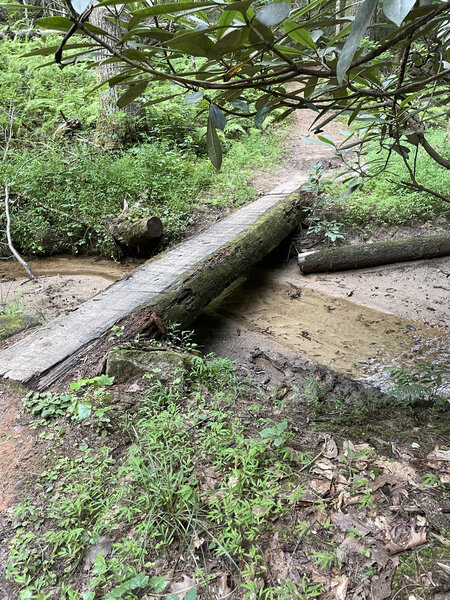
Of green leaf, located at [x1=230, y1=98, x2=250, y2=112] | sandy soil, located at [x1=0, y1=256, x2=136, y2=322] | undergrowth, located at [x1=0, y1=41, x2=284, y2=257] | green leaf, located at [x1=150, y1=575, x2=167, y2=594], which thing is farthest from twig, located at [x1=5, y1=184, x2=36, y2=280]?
green leaf, located at [x1=150, y1=575, x2=167, y2=594]

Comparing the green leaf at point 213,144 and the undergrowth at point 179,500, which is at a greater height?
the green leaf at point 213,144

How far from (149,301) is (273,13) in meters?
2.56

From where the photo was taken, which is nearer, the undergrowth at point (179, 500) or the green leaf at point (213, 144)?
the green leaf at point (213, 144)

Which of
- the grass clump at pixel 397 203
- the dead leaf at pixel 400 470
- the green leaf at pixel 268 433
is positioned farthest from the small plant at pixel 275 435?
the grass clump at pixel 397 203

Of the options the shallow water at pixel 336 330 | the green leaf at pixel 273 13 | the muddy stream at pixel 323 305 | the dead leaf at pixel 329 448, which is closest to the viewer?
the green leaf at pixel 273 13

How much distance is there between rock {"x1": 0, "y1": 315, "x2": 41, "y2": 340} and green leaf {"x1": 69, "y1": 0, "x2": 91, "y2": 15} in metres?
2.92

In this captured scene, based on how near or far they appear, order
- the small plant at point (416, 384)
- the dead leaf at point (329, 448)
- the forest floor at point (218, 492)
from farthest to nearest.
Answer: the small plant at point (416, 384) → the dead leaf at point (329, 448) → the forest floor at point (218, 492)

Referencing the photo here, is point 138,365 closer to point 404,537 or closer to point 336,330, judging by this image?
point 404,537

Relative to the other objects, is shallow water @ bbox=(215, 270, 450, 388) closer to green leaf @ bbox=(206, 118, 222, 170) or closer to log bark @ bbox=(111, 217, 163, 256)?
log bark @ bbox=(111, 217, 163, 256)

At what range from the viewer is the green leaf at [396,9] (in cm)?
81

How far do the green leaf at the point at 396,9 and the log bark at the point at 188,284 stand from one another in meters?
2.34

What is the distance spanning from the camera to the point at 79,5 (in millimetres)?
812

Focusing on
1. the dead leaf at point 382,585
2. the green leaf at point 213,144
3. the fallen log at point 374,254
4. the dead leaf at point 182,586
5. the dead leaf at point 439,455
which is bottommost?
the fallen log at point 374,254

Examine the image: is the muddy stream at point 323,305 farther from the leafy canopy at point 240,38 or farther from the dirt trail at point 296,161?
the leafy canopy at point 240,38
